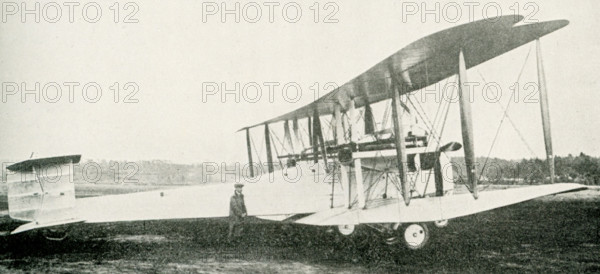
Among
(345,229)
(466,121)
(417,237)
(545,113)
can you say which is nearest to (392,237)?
(417,237)

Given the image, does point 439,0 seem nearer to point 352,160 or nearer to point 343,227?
point 352,160

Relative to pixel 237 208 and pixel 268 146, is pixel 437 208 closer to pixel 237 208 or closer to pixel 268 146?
pixel 237 208

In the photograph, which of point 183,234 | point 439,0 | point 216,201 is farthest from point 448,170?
point 183,234

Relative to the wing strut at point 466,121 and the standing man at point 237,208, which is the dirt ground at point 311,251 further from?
the wing strut at point 466,121

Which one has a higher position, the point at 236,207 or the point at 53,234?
the point at 236,207

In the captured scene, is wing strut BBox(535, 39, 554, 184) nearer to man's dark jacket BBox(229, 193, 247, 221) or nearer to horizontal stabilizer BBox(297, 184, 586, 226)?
horizontal stabilizer BBox(297, 184, 586, 226)

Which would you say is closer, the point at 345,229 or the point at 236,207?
the point at 236,207
